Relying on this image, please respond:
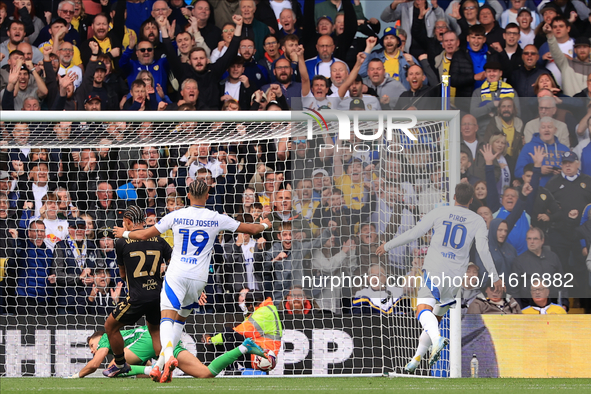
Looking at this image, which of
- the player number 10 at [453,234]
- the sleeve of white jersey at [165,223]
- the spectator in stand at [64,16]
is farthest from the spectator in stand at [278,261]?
the spectator in stand at [64,16]

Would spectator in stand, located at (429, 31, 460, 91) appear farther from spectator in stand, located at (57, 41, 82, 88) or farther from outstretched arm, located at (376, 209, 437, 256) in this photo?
spectator in stand, located at (57, 41, 82, 88)

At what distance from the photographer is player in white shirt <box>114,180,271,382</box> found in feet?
21.2

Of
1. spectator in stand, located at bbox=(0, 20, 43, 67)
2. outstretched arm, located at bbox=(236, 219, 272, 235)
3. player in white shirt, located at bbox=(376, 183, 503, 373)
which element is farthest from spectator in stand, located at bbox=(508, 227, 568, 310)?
spectator in stand, located at bbox=(0, 20, 43, 67)

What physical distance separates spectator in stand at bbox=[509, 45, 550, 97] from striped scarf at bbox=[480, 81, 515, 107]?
200mm

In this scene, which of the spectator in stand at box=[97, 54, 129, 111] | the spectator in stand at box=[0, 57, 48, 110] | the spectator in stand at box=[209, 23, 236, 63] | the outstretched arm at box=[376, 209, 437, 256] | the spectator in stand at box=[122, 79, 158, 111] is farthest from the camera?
the spectator in stand at box=[209, 23, 236, 63]

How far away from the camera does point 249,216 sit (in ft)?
29.0

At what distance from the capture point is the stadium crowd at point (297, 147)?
27.4 ft

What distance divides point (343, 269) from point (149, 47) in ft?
14.9

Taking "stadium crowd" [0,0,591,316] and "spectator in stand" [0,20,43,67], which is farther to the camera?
"spectator in stand" [0,20,43,67]

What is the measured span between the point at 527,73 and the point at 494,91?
2.51 feet

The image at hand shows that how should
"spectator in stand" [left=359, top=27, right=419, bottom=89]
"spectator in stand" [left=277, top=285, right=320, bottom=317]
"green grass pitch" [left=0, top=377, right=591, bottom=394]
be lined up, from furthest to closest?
"spectator in stand" [left=359, top=27, right=419, bottom=89]
"spectator in stand" [left=277, top=285, right=320, bottom=317]
"green grass pitch" [left=0, top=377, right=591, bottom=394]

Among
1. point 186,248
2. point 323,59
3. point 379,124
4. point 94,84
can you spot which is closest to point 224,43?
point 323,59

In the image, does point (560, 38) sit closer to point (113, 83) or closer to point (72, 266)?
point (113, 83)

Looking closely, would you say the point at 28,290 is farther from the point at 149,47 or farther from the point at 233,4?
the point at 233,4
